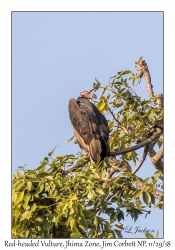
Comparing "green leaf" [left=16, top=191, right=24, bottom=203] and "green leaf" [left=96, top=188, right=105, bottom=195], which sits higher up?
"green leaf" [left=96, top=188, right=105, bottom=195]

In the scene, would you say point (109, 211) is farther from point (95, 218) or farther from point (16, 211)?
point (16, 211)

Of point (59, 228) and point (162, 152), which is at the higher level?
point (162, 152)

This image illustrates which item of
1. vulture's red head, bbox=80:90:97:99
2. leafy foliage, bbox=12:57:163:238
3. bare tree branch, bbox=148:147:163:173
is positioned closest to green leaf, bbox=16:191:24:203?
leafy foliage, bbox=12:57:163:238

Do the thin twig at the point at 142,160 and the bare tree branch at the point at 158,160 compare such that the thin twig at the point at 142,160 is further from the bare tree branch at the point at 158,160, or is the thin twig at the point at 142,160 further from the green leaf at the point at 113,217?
the green leaf at the point at 113,217

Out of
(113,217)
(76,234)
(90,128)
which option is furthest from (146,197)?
(90,128)

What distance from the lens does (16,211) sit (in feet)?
24.2

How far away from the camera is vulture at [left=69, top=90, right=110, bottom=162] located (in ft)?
29.9

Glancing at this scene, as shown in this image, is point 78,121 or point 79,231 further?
point 78,121

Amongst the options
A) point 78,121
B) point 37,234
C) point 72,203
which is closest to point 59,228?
point 37,234

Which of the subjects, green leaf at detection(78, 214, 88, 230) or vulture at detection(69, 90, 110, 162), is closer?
green leaf at detection(78, 214, 88, 230)

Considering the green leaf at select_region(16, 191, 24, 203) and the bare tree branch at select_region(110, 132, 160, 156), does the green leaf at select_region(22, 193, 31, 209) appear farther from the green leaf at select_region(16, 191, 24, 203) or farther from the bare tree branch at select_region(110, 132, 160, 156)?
the bare tree branch at select_region(110, 132, 160, 156)

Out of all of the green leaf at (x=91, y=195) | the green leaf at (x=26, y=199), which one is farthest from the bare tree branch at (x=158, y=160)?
the green leaf at (x=26, y=199)

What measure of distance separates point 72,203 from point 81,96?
445 cm

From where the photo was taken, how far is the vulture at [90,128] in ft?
29.9
